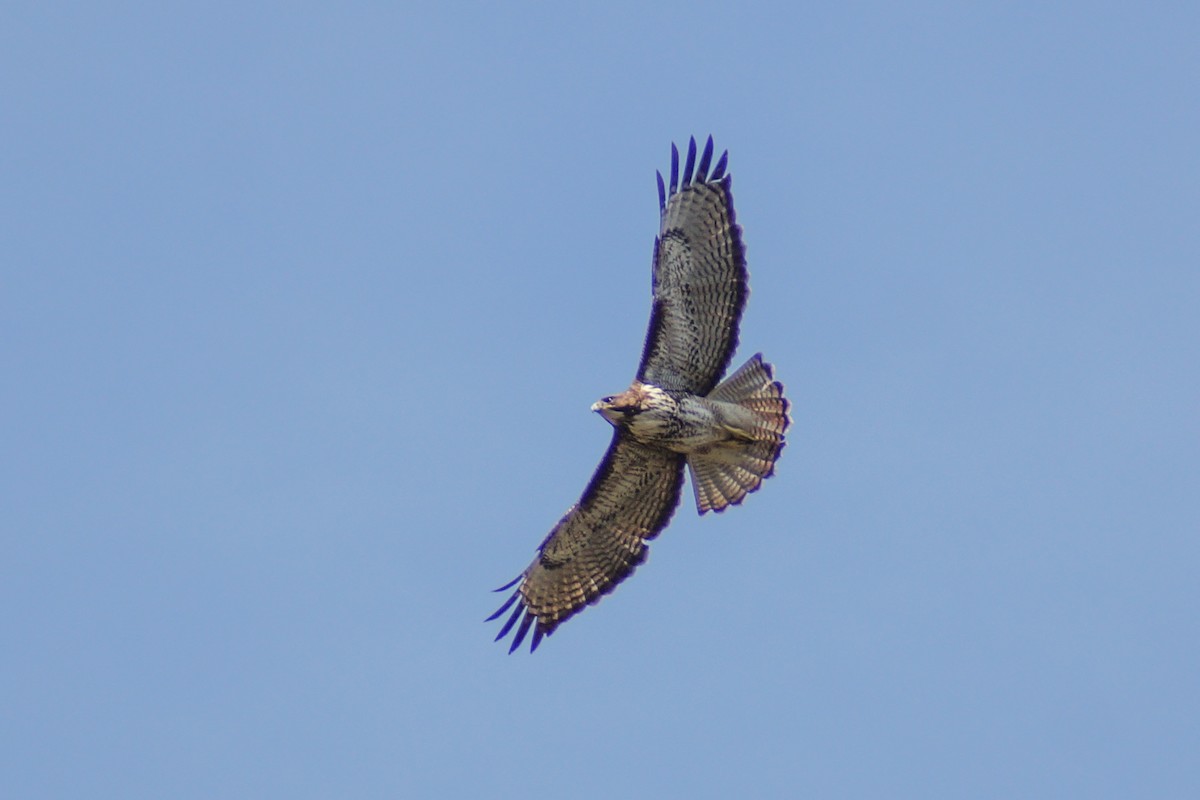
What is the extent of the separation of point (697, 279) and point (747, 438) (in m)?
1.43

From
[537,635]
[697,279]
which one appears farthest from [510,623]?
[697,279]

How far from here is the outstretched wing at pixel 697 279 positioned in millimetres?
16625

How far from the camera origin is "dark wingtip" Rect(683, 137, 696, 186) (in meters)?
16.8

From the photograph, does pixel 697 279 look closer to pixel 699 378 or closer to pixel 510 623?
pixel 699 378

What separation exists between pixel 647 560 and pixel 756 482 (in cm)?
144

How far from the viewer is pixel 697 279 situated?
54.6ft

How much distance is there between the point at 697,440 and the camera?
16.8 meters

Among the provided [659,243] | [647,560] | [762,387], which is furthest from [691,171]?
[647,560]

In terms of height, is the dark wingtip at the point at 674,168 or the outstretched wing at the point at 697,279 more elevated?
the dark wingtip at the point at 674,168

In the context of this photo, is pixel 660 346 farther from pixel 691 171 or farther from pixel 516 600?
pixel 516 600

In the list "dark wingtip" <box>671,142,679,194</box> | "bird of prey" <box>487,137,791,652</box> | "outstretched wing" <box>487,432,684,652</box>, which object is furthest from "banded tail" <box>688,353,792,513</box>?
"dark wingtip" <box>671,142,679,194</box>

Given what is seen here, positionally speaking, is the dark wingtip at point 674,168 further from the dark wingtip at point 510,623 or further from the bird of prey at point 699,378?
the dark wingtip at point 510,623

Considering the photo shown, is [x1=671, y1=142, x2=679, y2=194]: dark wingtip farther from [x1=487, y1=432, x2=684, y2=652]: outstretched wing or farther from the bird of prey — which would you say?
[x1=487, y1=432, x2=684, y2=652]: outstretched wing

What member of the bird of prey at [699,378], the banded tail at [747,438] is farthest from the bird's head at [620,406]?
the banded tail at [747,438]
